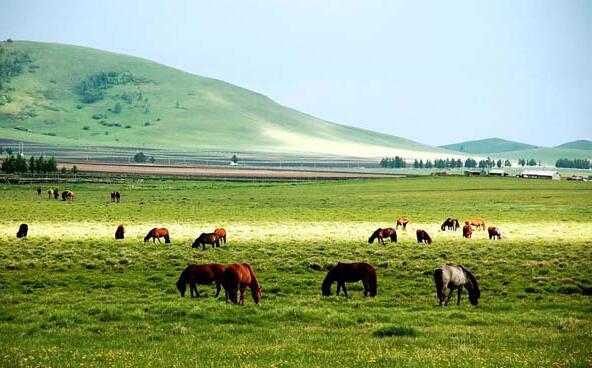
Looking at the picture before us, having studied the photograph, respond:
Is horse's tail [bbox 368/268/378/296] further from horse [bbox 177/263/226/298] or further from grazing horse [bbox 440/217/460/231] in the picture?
grazing horse [bbox 440/217/460/231]

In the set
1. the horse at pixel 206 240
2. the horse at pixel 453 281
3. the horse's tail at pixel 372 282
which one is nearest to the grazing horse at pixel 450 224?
the horse at pixel 206 240

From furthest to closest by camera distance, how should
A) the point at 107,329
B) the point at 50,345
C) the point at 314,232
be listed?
1. the point at 314,232
2. the point at 107,329
3. the point at 50,345

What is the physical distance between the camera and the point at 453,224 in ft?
Answer: 163

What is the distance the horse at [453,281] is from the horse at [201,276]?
6462 mm

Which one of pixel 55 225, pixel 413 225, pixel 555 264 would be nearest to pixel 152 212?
pixel 55 225

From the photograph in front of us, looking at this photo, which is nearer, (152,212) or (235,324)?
(235,324)

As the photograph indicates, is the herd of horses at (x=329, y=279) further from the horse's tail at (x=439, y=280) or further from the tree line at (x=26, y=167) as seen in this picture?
the tree line at (x=26, y=167)

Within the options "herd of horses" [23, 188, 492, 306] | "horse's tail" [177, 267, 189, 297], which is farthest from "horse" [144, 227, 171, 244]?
"horse's tail" [177, 267, 189, 297]

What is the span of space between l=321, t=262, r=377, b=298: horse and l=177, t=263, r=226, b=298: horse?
350 centimetres

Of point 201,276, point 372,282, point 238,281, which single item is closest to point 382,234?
point 372,282

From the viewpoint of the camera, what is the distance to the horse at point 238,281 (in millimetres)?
20391

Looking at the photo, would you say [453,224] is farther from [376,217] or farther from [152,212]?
[152,212]

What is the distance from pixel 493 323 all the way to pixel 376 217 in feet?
141

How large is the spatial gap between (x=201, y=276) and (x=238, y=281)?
166cm
